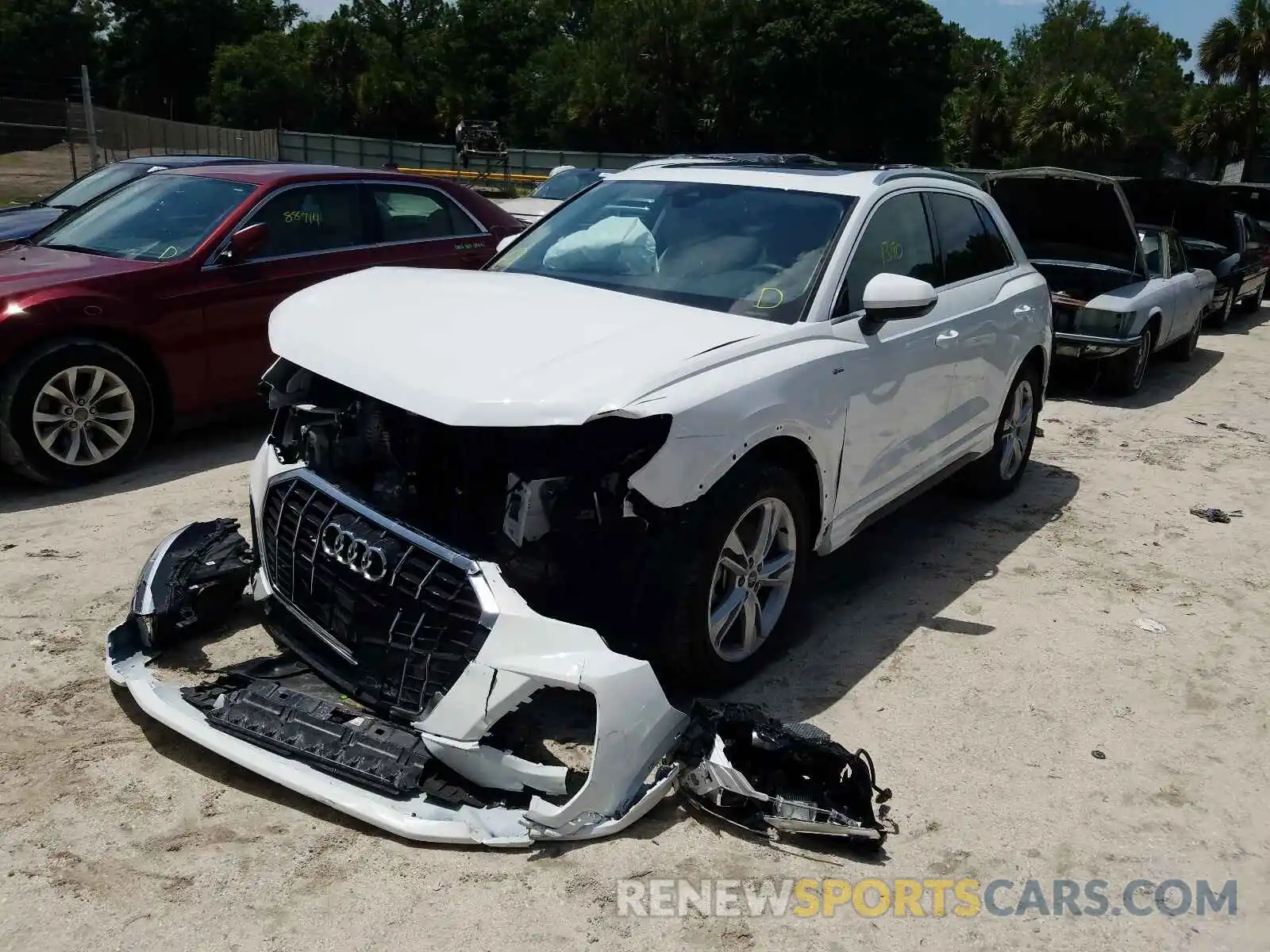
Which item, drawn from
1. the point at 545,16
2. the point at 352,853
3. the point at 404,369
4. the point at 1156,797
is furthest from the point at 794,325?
the point at 545,16

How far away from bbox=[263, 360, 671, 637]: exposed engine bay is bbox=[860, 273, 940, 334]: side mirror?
1250 mm

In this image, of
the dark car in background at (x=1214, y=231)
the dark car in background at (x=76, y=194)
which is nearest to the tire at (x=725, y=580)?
the dark car in background at (x=76, y=194)

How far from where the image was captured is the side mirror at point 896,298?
4094 mm

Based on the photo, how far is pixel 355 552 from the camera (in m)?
3.36

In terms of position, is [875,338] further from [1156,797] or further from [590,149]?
[590,149]

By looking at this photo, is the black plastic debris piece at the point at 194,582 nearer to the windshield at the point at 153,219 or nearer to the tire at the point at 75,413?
the tire at the point at 75,413

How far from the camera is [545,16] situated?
7412cm

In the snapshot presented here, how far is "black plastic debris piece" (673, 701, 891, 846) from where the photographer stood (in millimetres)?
3084

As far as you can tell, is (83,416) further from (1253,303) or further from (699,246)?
(1253,303)

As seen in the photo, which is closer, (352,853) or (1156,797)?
(352,853)

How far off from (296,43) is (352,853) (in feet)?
256

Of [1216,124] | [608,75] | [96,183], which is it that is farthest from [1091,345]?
[608,75]

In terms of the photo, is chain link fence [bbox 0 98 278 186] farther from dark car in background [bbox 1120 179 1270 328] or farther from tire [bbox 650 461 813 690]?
tire [bbox 650 461 813 690]

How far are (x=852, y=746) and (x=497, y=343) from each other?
1796mm
